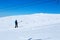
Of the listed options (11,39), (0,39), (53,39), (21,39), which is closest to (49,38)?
(53,39)

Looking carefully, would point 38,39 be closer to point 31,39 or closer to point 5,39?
point 31,39

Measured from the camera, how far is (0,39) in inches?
213

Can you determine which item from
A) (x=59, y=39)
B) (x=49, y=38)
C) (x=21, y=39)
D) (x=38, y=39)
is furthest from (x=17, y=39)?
(x=59, y=39)

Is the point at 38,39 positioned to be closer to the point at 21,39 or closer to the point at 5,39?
the point at 21,39

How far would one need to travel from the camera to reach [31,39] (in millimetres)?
4910

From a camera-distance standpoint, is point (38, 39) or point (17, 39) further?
point (17, 39)

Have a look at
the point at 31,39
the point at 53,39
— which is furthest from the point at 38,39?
the point at 53,39

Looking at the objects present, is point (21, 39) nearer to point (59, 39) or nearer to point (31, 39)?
point (31, 39)

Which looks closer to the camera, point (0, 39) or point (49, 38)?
point (49, 38)

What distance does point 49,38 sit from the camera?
16.3ft

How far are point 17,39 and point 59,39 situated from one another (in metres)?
1.68

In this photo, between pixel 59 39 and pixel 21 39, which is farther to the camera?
pixel 21 39

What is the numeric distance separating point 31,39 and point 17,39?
651 millimetres

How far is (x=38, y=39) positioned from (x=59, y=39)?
2.59 feet
